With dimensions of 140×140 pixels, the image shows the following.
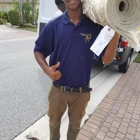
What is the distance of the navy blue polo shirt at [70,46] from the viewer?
1508 millimetres

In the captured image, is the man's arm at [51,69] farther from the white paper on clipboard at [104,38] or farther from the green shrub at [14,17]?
the green shrub at [14,17]

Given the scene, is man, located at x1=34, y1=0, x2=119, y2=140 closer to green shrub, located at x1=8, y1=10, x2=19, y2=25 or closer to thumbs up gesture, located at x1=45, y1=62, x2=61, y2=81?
thumbs up gesture, located at x1=45, y1=62, x2=61, y2=81

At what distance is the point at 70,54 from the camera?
158 centimetres

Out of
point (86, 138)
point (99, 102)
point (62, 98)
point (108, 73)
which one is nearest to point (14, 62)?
point (108, 73)

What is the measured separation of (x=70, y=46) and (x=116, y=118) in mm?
2017

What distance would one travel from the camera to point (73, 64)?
1.60 m

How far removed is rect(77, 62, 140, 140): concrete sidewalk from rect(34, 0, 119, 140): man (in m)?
0.95

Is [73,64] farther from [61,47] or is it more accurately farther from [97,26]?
[97,26]

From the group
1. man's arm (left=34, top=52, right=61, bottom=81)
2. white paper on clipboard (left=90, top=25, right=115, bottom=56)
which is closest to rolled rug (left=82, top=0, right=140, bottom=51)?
white paper on clipboard (left=90, top=25, right=115, bottom=56)

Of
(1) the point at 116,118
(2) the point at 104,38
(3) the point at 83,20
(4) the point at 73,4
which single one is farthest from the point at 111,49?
(1) the point at 116,118

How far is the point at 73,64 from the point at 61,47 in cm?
18

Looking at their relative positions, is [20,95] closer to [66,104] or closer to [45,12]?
[66,104]

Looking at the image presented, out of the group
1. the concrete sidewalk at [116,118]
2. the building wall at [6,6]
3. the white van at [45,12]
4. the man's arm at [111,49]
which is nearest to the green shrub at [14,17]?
the white van at [45,12]

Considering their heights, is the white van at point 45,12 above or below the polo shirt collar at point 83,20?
below
